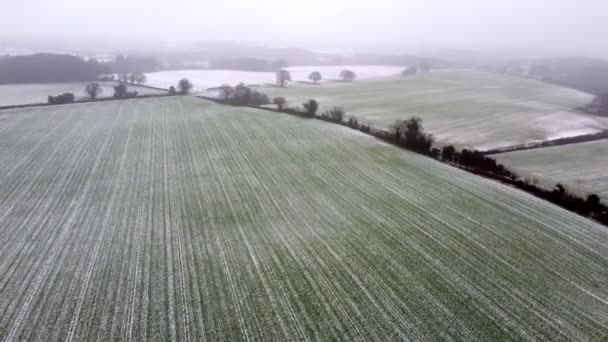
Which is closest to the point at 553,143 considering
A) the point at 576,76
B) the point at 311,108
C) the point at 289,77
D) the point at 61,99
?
the point at 311,108

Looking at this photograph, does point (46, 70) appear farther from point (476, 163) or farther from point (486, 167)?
point (486, 167)

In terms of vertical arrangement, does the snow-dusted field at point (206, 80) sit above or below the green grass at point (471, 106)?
above

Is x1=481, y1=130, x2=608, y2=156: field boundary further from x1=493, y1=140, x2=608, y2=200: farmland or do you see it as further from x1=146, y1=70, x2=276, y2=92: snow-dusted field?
x1=146, y1=70, x2=276, y2=92: snow-dusted field

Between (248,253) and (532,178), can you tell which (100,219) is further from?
(532,178)

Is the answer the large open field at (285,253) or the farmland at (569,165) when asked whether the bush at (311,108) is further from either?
the farmland at (569,165)

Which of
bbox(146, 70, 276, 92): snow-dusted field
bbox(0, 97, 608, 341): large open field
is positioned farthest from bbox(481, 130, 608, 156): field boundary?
bbox(146, 70, 276, 92): snow-dusted field

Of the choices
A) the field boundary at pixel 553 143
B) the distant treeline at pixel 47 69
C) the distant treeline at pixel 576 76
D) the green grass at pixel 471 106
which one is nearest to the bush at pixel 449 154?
the field boundary at pixel 553 143
